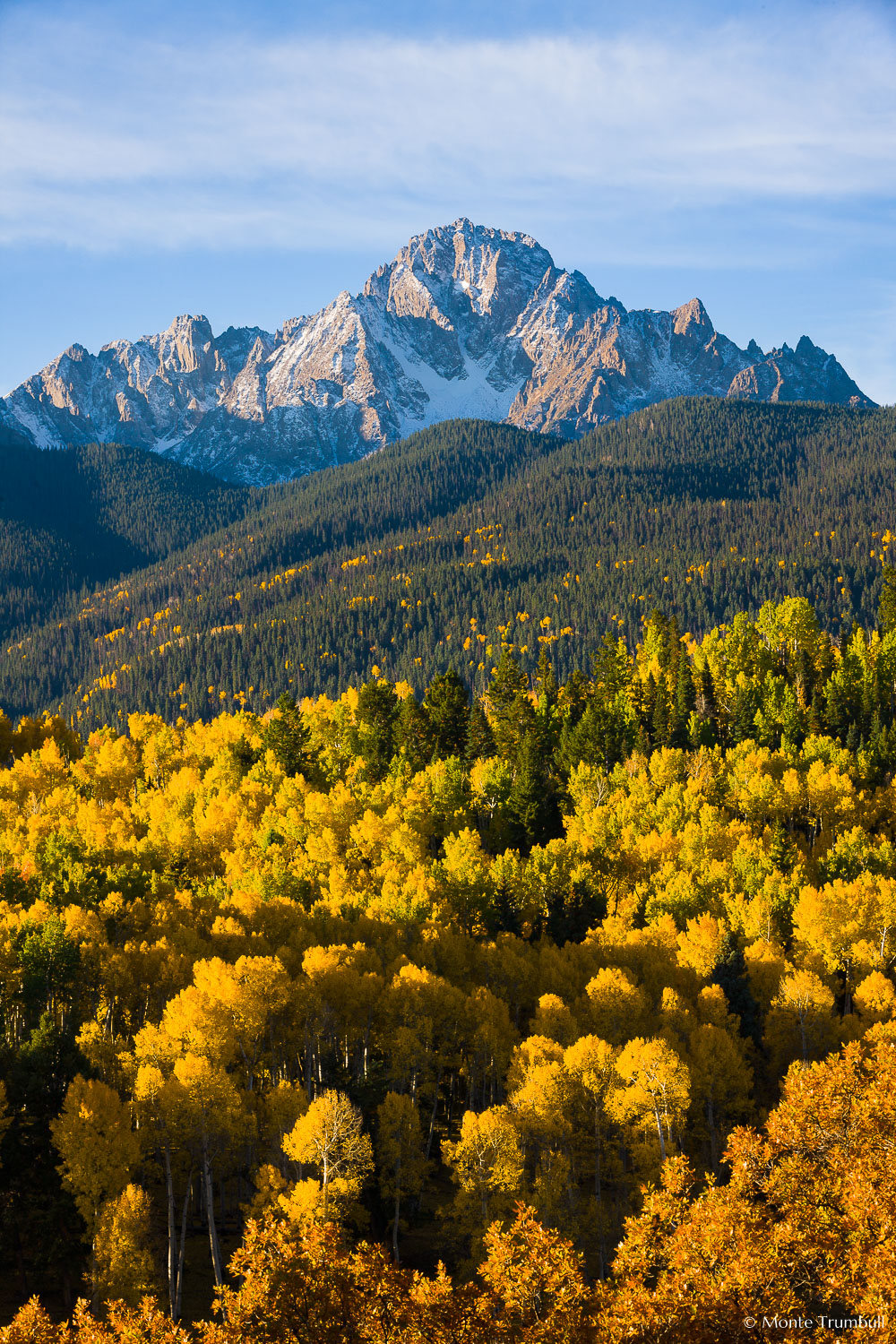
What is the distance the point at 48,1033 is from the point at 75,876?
2036cm

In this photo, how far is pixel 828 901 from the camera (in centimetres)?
7569

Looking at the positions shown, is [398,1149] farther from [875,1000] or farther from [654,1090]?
[875,1000]

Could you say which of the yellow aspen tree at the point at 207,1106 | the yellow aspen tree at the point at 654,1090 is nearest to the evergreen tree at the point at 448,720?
the yellow aspen tree at the point at 654,1090

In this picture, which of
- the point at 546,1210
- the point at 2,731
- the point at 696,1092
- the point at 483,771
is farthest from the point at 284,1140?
the point at 2,731

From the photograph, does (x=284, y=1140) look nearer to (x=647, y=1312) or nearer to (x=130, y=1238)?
(x=130, y=1238)

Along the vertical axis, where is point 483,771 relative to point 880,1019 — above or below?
above

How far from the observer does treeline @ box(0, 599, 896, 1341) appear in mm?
31234

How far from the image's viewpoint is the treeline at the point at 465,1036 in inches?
1230

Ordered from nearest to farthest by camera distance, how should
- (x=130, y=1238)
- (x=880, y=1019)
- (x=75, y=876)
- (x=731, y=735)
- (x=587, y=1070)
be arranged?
(x=130, y=1238)
(x=587, y=1070)
(x=880, y=1019)
(x=75, y=876)
(x=731, y=735)

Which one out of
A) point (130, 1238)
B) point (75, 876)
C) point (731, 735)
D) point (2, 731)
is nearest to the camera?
point (130, 1238)

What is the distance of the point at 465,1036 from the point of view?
63906 millimetres

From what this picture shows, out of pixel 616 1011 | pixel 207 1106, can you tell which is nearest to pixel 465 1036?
pixel 616 1011

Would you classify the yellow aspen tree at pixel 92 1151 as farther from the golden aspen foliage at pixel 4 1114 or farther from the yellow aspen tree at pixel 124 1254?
the golden aspen foliage at pixel 4 1114

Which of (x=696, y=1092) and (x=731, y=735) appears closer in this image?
(x=696, y=1092)
